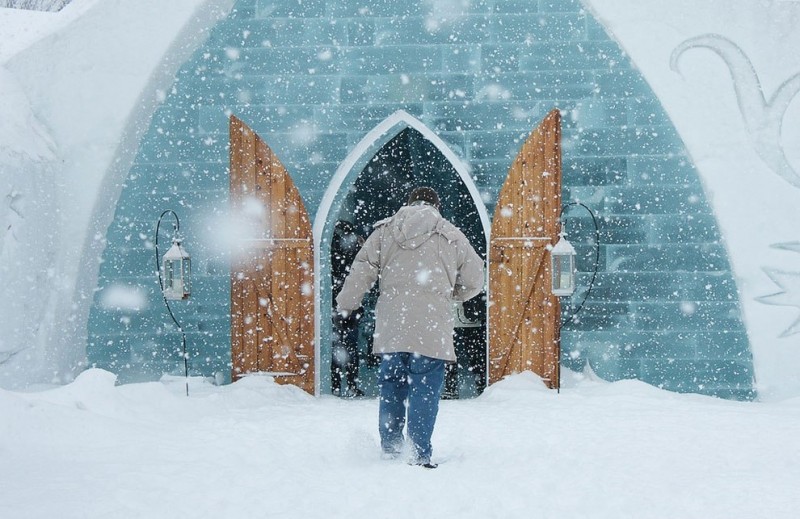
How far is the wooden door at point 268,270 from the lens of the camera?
5.45 meters

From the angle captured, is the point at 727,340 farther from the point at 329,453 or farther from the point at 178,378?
the point at 178,378

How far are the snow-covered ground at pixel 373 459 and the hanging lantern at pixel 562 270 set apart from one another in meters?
0.77

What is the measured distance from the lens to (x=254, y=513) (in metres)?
2.61

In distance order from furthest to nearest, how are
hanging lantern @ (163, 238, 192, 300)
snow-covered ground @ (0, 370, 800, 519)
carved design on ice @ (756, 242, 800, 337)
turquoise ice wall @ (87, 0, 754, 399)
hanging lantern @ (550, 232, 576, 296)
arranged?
turquoise ice wall @ (87, 0, 754, 399)
carved design on ice @ (756, 242, 800, 337)
hanging lantern @ (163, 238, 192, 300)
hanging lantern @ (550, 232, 576, 296)
snow-covered ground @ (0, 370, 800, 519)

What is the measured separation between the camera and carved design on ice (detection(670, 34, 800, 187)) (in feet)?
17.9

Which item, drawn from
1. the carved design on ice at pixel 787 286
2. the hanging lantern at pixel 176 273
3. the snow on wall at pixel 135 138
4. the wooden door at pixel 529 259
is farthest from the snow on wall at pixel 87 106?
the carved design on ice at pixel 787 286

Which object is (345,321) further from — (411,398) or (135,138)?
(411,398)

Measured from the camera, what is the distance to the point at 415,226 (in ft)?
11.1

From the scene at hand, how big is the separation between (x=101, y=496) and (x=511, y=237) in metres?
3.50

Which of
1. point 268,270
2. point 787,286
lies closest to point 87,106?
point 268,270

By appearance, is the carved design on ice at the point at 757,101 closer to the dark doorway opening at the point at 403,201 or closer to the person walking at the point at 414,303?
the person walking at the point at 414,303

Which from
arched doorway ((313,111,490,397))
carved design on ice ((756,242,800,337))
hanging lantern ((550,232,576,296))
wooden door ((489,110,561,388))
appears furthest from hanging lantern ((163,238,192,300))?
carved design on ice ((756,242,800,337))

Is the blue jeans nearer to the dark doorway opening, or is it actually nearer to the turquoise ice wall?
the turquoise ice wall

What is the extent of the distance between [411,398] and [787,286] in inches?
137
